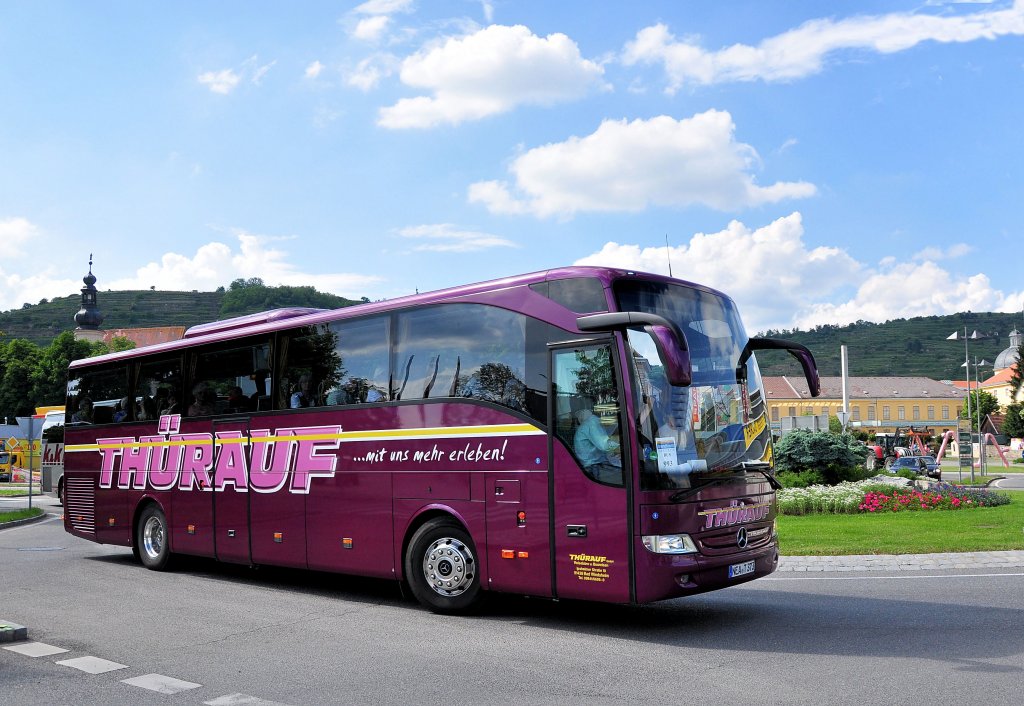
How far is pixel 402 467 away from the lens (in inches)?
411

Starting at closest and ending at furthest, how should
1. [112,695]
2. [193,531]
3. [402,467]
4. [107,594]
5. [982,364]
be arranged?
[112,695] < [402,467] < [107,594] < [193,531] < [982,364]

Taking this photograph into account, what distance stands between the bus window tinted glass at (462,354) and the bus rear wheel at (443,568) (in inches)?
55.0

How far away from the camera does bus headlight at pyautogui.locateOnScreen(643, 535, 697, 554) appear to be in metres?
8.31

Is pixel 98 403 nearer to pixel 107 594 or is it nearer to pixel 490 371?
pixel 107 594

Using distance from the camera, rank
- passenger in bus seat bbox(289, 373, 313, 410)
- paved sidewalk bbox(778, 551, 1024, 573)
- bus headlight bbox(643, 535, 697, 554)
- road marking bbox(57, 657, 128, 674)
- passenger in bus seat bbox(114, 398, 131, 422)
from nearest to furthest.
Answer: road marking bbox(57, 657, 128, 674) < bus headlight bbox(643, 535, 697, 554) < passenger in bus seat bbox(289, 373, 313, 410) < paved sidewalk bbox(778, 551, 1024, 573) < passenger in bus seat bbox(114, 398, 131, 422)

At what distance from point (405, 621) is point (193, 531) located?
5.27m

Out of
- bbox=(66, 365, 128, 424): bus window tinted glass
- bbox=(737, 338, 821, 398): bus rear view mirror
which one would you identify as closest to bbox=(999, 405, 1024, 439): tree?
bbox=(737, 338, 821, 398): bus rear view mirror

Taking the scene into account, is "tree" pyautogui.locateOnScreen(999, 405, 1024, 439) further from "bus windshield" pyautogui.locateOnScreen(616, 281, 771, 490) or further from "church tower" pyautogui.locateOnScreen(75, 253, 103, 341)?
"church tower" pyautogui.locateOnScreen(75, 253, 103, 341)

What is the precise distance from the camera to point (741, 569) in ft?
29.5

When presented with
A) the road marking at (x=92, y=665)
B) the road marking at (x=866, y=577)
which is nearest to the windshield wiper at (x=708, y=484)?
the road marking at (x=866, y=577)

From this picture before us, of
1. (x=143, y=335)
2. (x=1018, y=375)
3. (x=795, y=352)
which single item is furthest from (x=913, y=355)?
(x=795, y=352)

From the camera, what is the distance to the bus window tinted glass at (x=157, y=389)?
14148 mm

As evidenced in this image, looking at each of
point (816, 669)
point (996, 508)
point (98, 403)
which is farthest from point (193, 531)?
point (996, 508)

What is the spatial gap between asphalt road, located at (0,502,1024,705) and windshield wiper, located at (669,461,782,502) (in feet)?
4.08
